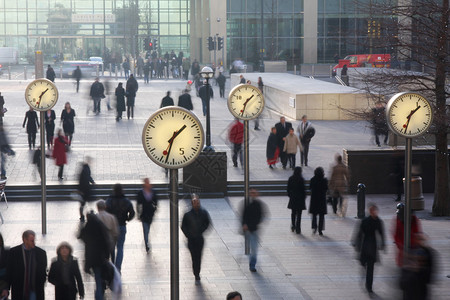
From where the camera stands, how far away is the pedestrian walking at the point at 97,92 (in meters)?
34.8

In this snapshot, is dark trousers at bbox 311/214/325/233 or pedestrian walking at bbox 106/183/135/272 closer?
pedestrian walking at bbox 106/183/135/272

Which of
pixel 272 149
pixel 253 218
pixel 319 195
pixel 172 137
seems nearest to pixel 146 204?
pixel 253 218

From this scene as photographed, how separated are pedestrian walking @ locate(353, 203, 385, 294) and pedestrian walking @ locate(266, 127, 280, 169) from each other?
1088cm

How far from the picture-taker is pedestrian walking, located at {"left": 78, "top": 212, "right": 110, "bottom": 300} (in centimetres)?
1134

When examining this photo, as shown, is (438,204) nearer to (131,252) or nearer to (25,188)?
(131,252)

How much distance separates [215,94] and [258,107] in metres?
32.4

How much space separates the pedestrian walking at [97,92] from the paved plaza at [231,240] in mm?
5331

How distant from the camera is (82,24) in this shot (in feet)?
290

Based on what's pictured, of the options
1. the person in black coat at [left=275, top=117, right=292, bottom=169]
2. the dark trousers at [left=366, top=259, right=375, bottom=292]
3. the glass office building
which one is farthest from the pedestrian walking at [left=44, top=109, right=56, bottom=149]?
the glass office building

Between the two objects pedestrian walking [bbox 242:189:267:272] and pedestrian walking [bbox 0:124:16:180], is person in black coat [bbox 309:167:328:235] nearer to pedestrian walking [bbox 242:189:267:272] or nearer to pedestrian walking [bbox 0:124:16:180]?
pedestrian walking [bbox 242:189:267:272]

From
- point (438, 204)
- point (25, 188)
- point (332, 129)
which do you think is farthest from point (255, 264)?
point (332, 129)

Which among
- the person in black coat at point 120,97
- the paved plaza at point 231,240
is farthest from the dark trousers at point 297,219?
the person in black coat at point 120,97

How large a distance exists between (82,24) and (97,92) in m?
55.2

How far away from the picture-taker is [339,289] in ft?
41.7
